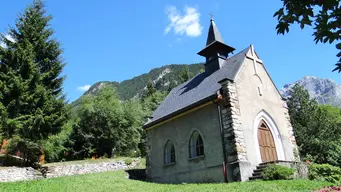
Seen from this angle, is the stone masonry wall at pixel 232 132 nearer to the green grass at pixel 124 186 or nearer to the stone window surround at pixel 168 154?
the green grass at pixel 124 186

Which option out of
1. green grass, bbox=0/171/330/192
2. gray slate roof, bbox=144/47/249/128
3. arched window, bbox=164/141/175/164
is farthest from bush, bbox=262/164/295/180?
arched window, bbox=164/141/175/164

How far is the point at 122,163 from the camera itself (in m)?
23.7

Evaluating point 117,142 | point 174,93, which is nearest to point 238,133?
point 174,93

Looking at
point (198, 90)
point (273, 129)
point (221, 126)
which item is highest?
point (198, 90)

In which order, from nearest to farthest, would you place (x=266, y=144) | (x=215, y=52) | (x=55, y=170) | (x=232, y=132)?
(x=232, y=132), (x=266, y=144), (x=215, y=52), (x=55, y=170)

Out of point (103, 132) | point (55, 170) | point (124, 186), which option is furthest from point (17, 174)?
point (103, 132)

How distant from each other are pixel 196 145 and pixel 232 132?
2.86m

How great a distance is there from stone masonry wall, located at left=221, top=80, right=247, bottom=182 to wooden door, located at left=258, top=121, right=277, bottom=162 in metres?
1.84

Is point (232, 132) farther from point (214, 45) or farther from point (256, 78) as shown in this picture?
point (214, 45)

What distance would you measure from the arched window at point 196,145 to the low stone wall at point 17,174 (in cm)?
1026

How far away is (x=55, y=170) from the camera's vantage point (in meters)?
21.2

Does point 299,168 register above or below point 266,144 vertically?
below

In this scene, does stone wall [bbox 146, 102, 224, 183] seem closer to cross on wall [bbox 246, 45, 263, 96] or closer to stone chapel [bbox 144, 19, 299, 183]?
stone chapel [bbox 144, 19, 299, 183]

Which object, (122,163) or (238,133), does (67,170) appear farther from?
(238,133)
